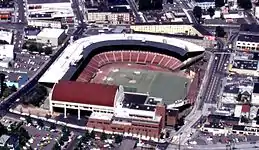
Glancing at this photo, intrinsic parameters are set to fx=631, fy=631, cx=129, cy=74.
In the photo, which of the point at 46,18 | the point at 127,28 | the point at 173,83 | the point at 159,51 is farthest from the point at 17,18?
the point at 173,83

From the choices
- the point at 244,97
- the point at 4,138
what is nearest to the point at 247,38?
the point at 244,97

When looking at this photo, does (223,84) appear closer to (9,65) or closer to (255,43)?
(255,43)

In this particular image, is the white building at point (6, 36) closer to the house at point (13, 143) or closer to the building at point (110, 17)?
the building at point (110, 17)

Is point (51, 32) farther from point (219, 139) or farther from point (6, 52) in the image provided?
point (219, 139)

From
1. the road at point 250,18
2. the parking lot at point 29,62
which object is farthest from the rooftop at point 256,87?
the parking lot at point 29,62

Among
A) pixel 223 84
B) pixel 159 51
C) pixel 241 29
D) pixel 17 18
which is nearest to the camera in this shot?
pixel 223 84

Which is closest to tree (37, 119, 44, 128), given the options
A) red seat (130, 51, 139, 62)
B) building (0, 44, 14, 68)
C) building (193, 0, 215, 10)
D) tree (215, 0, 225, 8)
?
building (0, 44, 14, 68)
